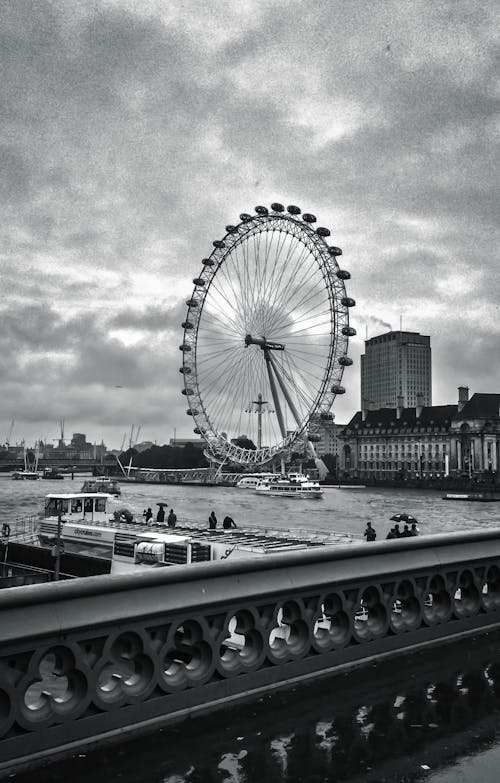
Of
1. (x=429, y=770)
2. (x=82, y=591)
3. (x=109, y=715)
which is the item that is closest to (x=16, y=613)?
(x=82, y=591)

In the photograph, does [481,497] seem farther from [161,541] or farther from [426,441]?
[161,541]

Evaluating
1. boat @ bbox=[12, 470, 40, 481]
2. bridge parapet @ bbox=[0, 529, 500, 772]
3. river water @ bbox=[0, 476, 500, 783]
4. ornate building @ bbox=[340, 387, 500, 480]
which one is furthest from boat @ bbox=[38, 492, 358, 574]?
boat @ bbox=[12, 470, 40, 481]

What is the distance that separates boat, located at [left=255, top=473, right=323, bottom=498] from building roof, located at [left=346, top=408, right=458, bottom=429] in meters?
62.5

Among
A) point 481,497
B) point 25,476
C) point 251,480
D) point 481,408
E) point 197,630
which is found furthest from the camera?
point 25,476

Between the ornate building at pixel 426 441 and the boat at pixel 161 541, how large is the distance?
366ft

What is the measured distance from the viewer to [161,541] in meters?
20.2

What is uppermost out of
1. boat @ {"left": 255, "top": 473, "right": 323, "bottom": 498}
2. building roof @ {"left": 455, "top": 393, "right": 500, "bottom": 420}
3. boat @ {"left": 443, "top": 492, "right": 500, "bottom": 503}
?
building roof @ {"left": 455, "top": 393, "right": 500, "bottom": 420}

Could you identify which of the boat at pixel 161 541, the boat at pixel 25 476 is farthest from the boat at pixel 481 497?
the boat at pixel 25 476

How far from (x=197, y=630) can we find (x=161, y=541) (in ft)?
53.8

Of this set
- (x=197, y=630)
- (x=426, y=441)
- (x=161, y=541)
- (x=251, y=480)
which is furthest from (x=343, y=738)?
(x=426, y=441)

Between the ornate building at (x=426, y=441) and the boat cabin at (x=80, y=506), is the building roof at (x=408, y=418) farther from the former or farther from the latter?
the boat cabin at (x=80, y=506)

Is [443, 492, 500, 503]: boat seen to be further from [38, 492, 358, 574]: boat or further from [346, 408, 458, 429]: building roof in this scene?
[38, 492, 358, 574]: boat

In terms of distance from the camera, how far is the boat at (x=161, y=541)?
18.9 meters

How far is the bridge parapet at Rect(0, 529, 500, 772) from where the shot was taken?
349 centimetres
